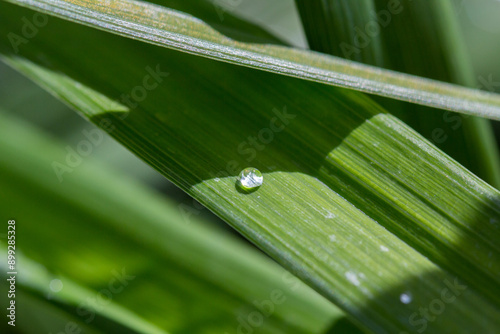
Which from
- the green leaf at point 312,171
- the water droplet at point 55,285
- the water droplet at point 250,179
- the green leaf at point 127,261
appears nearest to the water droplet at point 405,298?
the green leaf at point 312,171

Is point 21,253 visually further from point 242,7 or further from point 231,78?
point 242,7

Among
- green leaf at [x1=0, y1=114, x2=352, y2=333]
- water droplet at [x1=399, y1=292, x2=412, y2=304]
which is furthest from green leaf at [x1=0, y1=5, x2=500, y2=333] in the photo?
green leaf at [x1=0, y1=114, x2=352, y2=333]

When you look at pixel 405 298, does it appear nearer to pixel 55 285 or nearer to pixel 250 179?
pixel 250 179

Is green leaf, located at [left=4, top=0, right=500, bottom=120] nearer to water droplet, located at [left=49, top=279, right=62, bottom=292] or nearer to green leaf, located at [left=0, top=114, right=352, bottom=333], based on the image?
green leaf, located at [left=0, top=114, right=352, bottom=333]

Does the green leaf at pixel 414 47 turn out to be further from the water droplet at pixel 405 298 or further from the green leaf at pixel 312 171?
the water droplet at pixel 405 298


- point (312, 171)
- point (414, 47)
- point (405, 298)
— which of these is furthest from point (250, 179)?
point (414, 47)

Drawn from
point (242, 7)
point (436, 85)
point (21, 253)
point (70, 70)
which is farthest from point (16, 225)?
point (242, 7)
